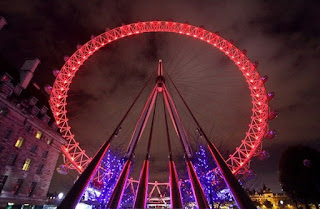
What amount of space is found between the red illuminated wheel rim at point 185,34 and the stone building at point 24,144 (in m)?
2.45

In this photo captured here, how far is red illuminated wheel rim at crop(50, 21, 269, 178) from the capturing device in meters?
30.1

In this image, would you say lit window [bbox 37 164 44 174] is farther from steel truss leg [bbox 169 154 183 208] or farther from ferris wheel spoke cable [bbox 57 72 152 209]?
steel truss leg [bbox 169 154 183 208]

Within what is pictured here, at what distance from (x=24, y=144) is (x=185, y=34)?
27.3m

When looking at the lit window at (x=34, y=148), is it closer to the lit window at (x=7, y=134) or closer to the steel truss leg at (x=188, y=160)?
the lit window at (x=7, y=134)

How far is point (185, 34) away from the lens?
32906 mm

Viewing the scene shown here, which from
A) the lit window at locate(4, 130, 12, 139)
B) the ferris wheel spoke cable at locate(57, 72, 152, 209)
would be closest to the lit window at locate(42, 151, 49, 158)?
the lit window at locate(4, 130, 12, 139)

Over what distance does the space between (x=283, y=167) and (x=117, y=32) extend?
33746 millimetres

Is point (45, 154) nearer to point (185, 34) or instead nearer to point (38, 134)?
point (38, 134)

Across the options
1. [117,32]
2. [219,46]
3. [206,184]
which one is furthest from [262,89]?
[117,32]

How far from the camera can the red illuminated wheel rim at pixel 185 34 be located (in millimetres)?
30150

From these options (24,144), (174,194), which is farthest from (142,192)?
(24,144)

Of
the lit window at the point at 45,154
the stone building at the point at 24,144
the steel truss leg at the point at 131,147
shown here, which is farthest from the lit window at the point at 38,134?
the steel truss leg at the point at 131,147

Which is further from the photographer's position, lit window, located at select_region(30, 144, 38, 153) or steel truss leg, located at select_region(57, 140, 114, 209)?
lit window, located at select_region(30, 144, 38, 153)

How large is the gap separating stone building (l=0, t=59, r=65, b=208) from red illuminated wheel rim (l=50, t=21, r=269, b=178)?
2450 mm
